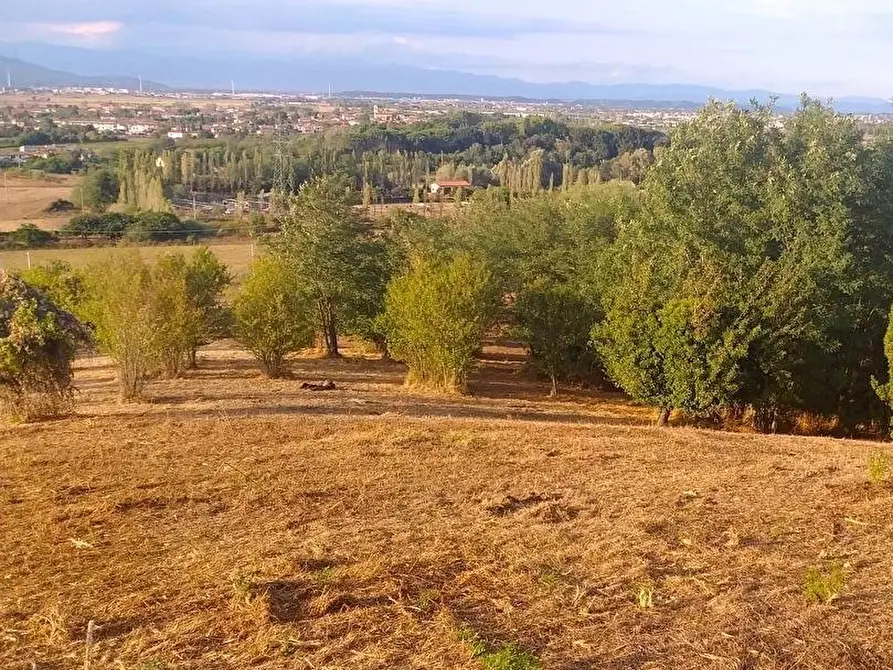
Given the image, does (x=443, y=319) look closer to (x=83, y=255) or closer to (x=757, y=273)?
(x=757, y=273)

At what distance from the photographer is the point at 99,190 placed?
72.9 meters

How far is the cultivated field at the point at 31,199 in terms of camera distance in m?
62.2

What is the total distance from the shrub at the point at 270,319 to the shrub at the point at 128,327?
315cm

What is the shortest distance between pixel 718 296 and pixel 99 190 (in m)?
68.5

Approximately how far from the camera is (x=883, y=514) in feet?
30.5

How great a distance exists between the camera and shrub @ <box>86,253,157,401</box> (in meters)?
17.6

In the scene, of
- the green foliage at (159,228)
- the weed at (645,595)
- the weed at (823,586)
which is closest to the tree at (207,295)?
the weed at (645,595)

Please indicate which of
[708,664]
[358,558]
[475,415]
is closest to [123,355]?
[475,415]

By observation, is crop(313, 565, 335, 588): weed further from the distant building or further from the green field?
the distant building

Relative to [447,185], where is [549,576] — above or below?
below

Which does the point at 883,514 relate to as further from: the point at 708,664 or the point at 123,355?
the point at 123,355

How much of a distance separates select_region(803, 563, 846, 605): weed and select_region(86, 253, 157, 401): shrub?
1474 cm

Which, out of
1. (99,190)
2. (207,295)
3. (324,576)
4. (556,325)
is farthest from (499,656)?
(99,190)

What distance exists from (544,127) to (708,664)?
127887 mm
